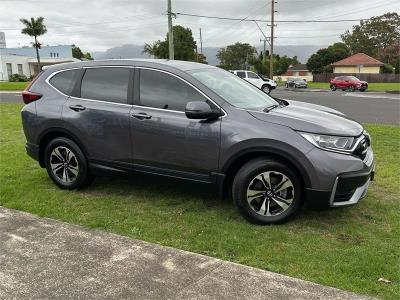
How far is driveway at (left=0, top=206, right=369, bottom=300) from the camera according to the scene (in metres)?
3.36

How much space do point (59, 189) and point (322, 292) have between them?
12.7 feet

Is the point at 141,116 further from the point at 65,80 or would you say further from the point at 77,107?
the point at 65,80

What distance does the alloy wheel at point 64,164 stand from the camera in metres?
5.85

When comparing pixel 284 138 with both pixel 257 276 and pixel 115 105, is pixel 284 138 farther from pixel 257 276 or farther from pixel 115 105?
pixel 115 105

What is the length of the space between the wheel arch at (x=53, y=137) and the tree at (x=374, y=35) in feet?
294

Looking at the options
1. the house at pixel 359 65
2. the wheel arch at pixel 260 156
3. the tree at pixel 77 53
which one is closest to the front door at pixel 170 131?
the wheel arch at pixel 260 156

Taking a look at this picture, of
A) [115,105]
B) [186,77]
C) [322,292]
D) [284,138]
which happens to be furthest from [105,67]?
[322,292]

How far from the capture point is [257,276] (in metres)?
3.58

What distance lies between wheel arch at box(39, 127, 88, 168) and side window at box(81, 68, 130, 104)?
1.67ft

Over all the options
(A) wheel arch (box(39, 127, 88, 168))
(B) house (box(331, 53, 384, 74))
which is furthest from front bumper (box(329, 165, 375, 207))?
(B) house (box(331, 53, 384, 74))

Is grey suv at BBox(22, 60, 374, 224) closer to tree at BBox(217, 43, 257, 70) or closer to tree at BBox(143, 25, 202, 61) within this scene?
tree at BBox(143, 25, 202, 61)

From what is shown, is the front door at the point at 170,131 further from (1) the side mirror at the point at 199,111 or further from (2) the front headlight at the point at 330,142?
(2) the front headlight at the point at 330,142

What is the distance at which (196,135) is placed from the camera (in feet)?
15.8

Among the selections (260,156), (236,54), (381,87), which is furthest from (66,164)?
(236,54)
